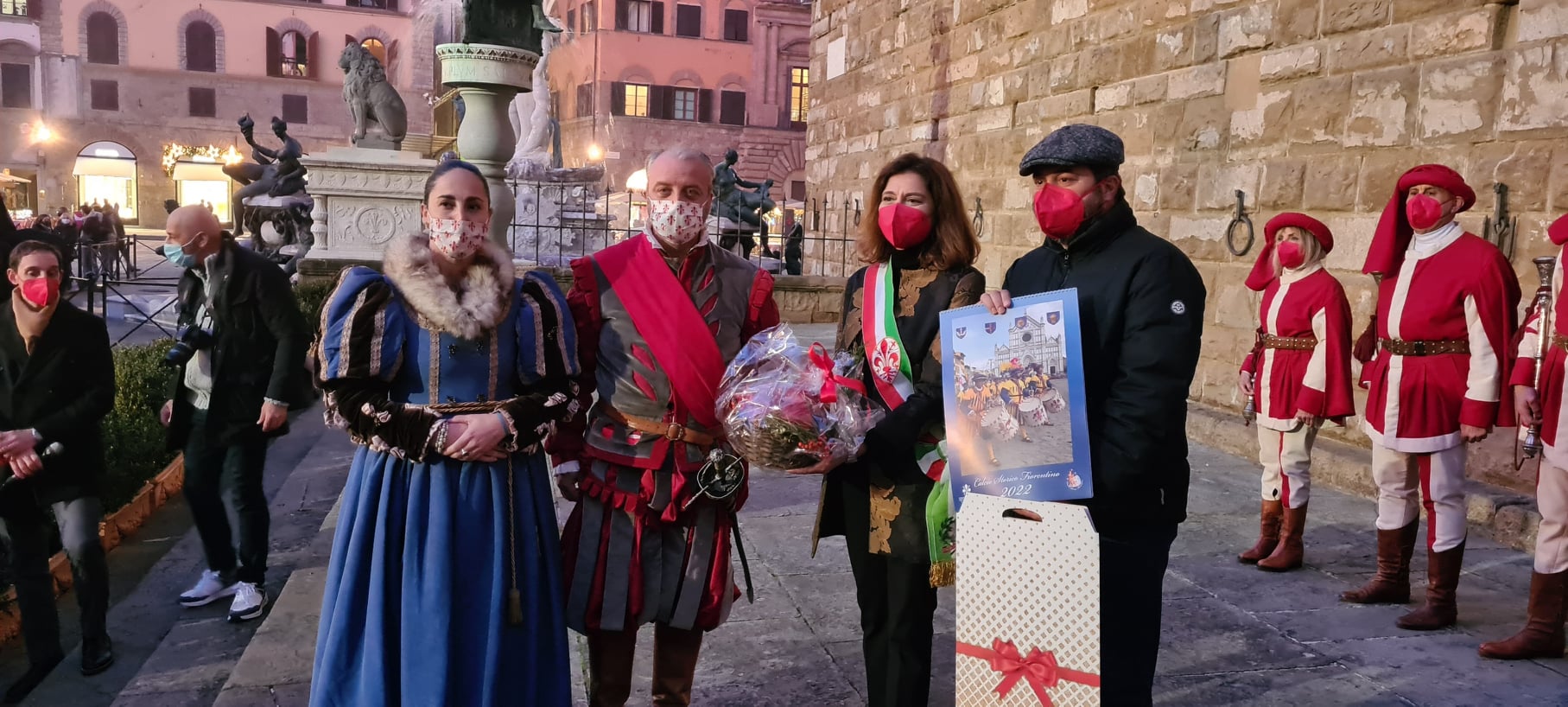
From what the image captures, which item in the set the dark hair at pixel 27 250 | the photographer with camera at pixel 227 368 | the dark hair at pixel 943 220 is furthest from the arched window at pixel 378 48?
the dark hair at pixel 943 220

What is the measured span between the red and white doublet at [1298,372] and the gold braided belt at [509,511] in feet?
11.2

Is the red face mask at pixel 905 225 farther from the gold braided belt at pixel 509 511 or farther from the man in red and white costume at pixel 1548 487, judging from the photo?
the man in red and white costume at pixel 1548 487

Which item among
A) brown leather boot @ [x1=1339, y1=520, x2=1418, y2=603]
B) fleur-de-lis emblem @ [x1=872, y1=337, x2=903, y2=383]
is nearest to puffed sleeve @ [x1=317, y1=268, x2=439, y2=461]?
fleur-de-lis emblem @ [x1=872, y1=337, x2=903, y2=383]

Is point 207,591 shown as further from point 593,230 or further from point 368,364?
point 593,230

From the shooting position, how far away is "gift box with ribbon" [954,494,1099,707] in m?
2.16

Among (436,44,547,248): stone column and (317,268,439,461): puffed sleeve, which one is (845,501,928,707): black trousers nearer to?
(317,268,439,461): puffed sleeve

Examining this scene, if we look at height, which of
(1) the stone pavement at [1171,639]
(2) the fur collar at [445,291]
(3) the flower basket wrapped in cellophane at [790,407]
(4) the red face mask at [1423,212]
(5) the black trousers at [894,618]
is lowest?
(1) the stone pavement at [1171,639]

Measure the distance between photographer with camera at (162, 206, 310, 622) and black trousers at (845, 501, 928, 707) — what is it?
2.86 metres

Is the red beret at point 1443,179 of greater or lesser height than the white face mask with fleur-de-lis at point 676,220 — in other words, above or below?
above

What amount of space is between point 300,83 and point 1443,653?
49.9m

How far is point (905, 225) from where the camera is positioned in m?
2.64

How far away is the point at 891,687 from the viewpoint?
107 inches

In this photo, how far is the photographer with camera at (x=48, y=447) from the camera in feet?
13.1

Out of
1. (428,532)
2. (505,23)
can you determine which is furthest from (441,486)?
(505,23)
